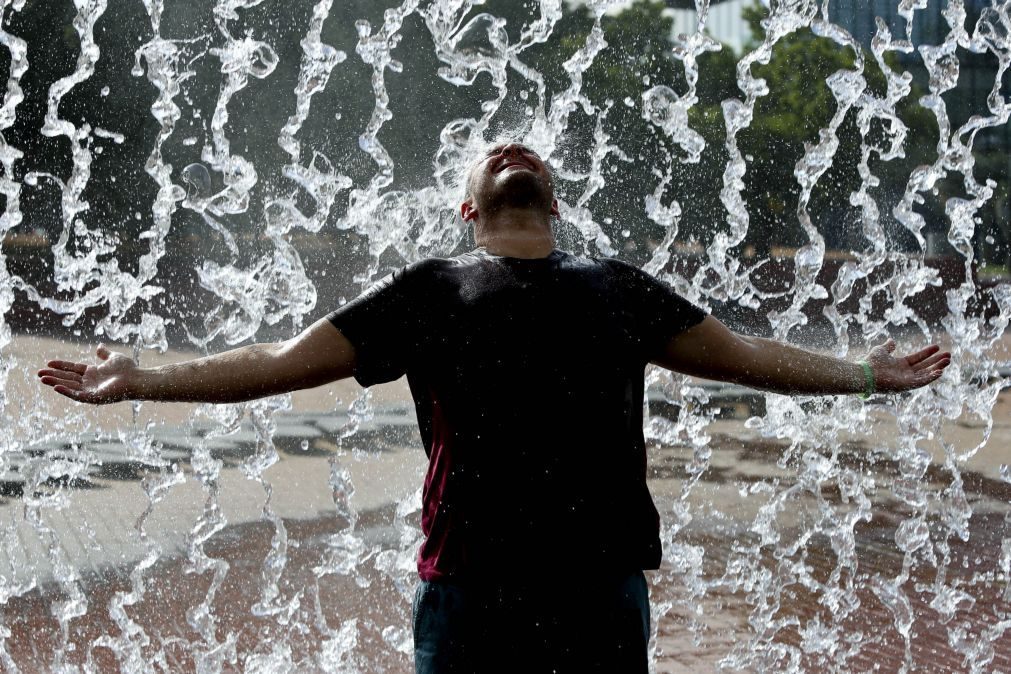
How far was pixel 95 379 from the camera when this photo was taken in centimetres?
233

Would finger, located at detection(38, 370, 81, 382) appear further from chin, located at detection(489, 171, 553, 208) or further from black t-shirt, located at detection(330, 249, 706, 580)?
chin, located at detection(489, 171, 553, 208)

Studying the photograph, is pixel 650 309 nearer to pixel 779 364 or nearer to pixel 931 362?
pixel 779 364

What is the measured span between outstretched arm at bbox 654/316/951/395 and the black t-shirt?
16 cm

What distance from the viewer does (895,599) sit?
445cm

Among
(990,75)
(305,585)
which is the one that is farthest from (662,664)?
(990,75)

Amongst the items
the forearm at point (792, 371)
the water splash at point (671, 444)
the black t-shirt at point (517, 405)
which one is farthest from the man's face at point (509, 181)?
the water splash at point (671, 444)

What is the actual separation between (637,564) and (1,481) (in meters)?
5.06

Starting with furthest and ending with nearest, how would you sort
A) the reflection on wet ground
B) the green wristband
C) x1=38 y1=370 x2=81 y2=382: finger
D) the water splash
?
1. the water splash
2. the reflection on wet ground
3. the green wristband
4. x1=38 y1=370 x2=81 y2=382: finger

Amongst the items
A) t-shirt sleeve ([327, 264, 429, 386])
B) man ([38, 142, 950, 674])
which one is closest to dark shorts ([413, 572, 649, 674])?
man ([38, 142, 950, 674])

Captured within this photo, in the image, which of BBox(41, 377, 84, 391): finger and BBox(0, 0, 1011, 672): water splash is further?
BBox(0, 0, 1011, 672): water splash

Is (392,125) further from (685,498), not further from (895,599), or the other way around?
(895,599)

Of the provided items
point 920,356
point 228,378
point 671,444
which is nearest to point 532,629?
point 228,378

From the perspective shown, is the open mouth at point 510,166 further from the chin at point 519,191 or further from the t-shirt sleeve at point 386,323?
the t-shirt sleeve at point 386,323

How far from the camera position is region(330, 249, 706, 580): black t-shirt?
213 centimetres
